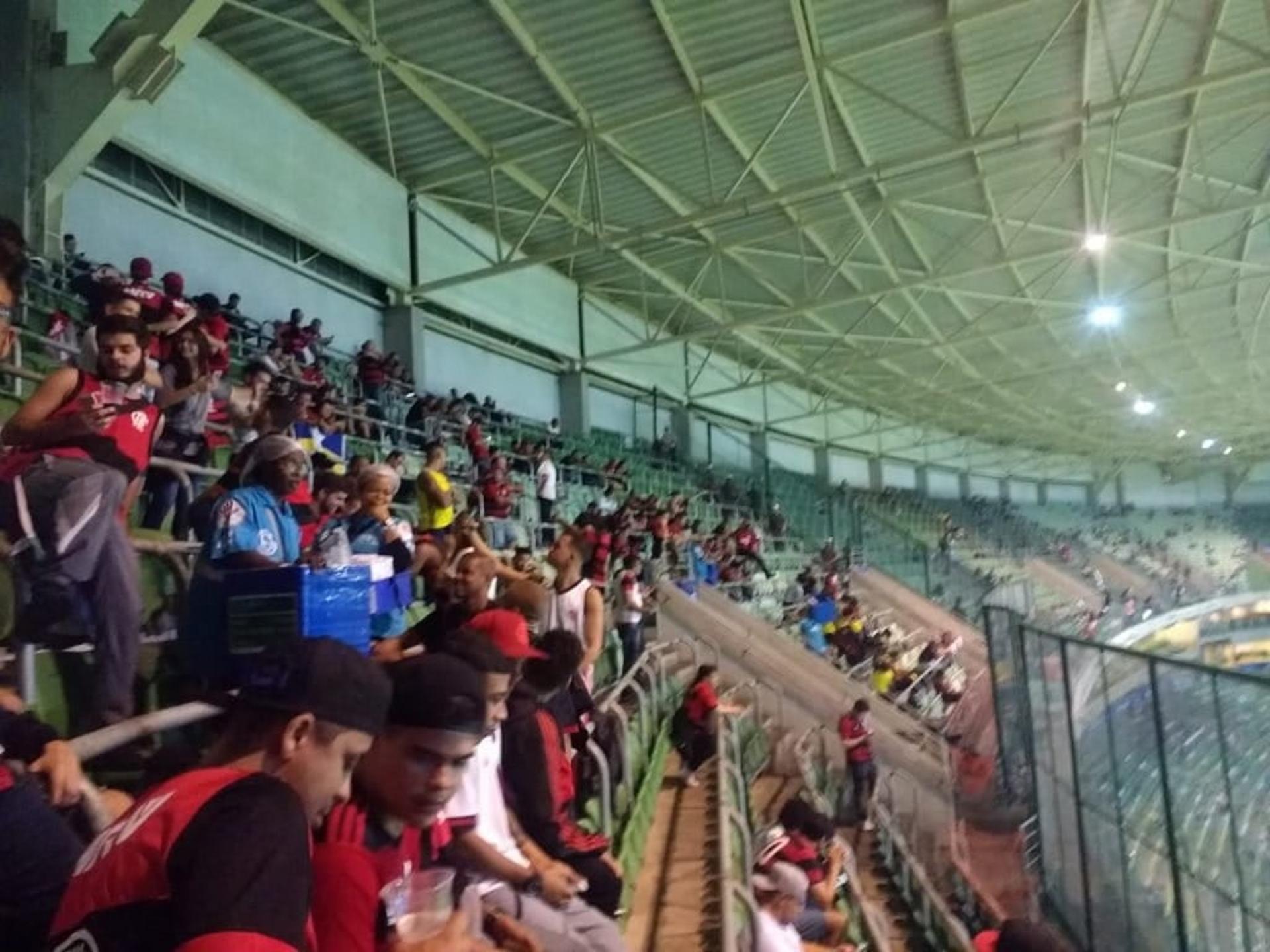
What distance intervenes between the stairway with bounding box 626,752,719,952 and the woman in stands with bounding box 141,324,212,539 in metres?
2.58

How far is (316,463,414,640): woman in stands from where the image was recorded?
3.68 m

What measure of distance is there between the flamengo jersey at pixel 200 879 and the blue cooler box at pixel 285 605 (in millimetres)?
1197

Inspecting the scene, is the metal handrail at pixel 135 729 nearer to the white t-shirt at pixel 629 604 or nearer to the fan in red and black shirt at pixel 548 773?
the fan in red and black shirt at pixel 548 773

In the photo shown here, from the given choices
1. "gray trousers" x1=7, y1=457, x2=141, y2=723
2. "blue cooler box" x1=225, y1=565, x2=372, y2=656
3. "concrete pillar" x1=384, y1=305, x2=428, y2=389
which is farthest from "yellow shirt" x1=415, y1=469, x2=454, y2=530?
"concrete pillar" x1=384, y1=305, x2=428, y2=389

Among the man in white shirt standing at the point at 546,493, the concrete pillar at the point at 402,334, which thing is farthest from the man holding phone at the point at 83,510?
the concrete pillar at the point at 402,334

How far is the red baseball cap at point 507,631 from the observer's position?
7.96 ft

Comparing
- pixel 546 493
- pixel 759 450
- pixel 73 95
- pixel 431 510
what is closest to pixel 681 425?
pixel 759 450

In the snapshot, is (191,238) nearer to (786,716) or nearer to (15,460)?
(15,460)

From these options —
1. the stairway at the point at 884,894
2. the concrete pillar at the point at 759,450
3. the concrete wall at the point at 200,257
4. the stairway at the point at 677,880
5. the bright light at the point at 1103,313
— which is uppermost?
the bright light at the point at 1103,313

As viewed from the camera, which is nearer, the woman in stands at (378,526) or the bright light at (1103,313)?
the woman in stands at (378,526)

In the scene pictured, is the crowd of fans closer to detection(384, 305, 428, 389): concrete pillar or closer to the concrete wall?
the concrete wall

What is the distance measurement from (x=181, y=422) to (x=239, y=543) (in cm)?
180

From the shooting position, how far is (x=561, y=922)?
2162mm

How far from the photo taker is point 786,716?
10984 millimetres
